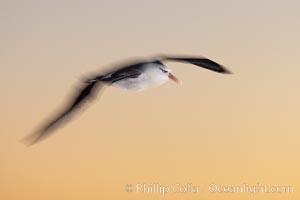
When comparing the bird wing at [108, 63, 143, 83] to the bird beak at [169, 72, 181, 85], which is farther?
the bird beak at [169, 72, 181, 85]

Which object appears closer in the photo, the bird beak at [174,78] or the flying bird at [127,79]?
the flying bird at [127,79]

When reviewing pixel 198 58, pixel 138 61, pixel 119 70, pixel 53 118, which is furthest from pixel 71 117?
pixel 198 58

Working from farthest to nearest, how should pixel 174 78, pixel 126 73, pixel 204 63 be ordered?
1. pixel 174 78
2. pixel 204 63
3. pixel 126 73

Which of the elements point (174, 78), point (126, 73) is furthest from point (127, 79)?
point (174, 78)

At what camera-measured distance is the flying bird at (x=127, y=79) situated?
269 centimetres

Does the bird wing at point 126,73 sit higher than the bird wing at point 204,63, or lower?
lower

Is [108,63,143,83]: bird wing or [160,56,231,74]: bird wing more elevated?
[160,56,231,74]: bird wing

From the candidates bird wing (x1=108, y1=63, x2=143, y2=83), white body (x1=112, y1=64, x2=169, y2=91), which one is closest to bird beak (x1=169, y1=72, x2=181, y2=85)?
white body (x1=112, y1=64, x2=169, y2=91)

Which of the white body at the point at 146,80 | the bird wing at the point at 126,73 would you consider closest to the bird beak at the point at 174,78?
the white body at the point at 146,80

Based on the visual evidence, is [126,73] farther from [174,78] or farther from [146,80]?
[174,78]

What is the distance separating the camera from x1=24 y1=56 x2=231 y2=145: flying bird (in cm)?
269

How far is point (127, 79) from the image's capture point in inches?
108

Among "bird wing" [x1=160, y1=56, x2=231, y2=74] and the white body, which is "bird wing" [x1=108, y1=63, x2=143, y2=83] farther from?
"bird wing" [x1=160, y1=56, x2=231, y2=74]

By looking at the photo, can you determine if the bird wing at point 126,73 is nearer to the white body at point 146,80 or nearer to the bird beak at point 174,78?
the white body at point 146,80
